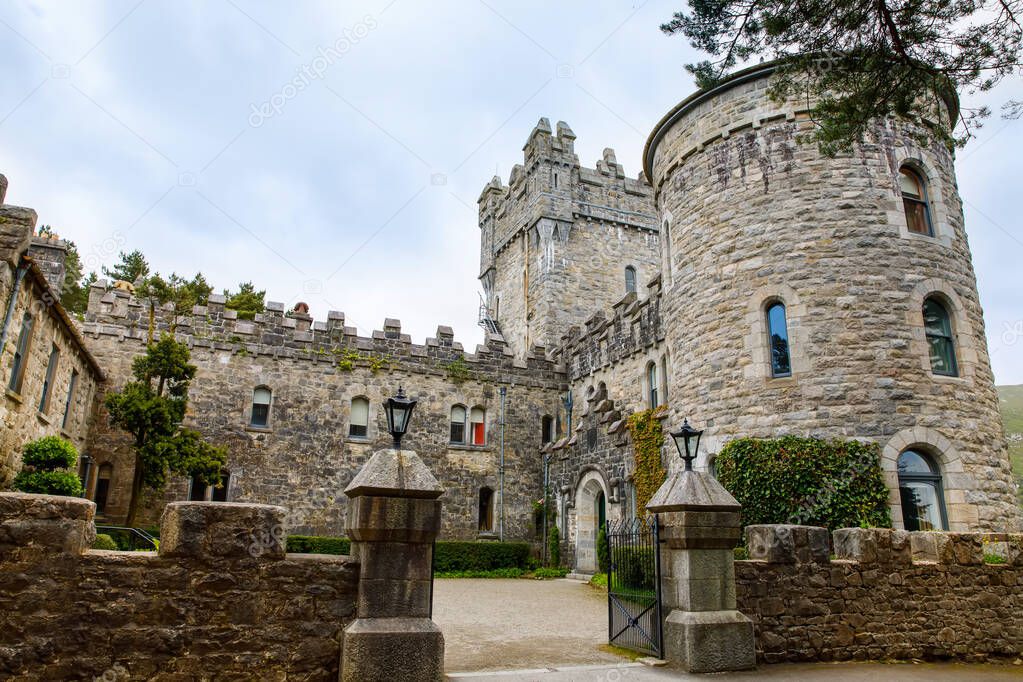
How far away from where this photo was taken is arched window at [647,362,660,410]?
18.3 m

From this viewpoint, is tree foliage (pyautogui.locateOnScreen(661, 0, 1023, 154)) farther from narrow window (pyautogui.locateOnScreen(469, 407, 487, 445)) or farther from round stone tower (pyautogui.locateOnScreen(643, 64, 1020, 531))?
narrow window (pyautogui.locateOnScreen(469, 407, 487, 445))

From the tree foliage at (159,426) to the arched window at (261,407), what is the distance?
330cm

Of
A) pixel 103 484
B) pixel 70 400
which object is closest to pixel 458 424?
pixel 103 484

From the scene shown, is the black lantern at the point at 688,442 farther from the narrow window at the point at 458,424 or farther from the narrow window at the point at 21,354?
the narrow window at the point at 458,424

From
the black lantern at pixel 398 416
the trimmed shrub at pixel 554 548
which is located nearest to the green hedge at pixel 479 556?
the trimmed shrub at pixel 554 548

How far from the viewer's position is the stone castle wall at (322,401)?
1973 centimetres

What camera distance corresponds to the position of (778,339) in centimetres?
1280

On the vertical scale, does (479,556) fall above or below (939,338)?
below

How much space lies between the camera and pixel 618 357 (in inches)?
802

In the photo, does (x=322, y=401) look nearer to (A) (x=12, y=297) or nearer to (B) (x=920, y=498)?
(A) (x=12, y=297)

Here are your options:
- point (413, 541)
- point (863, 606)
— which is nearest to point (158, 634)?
point (413, 541)

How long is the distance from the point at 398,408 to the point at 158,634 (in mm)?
2818

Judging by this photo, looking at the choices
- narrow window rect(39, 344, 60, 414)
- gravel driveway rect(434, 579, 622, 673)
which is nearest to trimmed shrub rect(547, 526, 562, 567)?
gravel driveway rect(434, 579, 622, 673)

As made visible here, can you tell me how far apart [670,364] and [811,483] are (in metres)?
5.24
